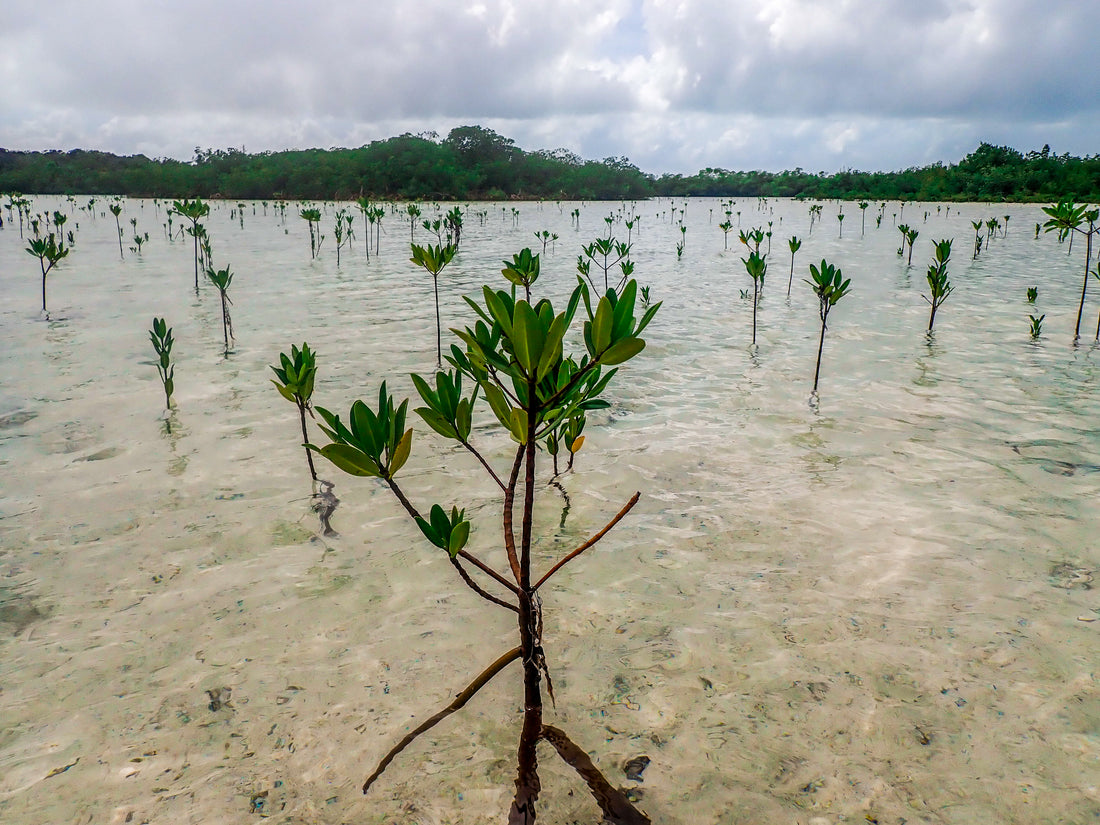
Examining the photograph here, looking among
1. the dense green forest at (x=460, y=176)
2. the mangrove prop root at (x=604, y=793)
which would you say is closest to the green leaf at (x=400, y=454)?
the mangrove prop root at (x=604, y=793)

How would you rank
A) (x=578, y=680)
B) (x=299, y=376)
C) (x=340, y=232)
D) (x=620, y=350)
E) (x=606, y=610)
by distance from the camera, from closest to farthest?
(x=620, y=350)
(x=578, y=680)
(x=606, y=610)
(x=299, y=376)
(x=340, y=232)

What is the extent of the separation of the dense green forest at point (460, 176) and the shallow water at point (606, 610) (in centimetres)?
4537

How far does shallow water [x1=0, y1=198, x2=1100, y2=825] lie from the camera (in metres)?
1.66

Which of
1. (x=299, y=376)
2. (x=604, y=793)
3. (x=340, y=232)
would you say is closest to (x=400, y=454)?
(x=604, y=793)

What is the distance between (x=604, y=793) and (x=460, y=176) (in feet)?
210

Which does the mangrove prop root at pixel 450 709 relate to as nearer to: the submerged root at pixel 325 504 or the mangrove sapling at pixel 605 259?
the submerged root at pixel 325 504

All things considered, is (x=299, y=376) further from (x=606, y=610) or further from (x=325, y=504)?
(x=606, y=610)

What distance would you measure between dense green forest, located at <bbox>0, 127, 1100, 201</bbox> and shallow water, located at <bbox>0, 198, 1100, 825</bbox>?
4537cm

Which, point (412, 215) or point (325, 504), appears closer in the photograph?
point (325, 504)

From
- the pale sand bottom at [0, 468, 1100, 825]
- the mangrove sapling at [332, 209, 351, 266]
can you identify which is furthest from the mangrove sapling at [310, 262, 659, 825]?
the mangrove sapling at [332, 209, 351, 266]

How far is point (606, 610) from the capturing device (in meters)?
2.39

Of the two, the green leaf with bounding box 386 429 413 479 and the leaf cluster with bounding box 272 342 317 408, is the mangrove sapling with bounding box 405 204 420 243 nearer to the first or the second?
the leaf cluster with bounding box 272 342 317 408

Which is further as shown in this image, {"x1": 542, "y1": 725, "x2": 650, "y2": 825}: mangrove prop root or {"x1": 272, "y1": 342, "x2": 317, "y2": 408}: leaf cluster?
{"x1": 272, "y1": 342, "x2": 317, "y2": 408}: leaf cluster

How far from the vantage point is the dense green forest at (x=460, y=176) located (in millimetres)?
45188
